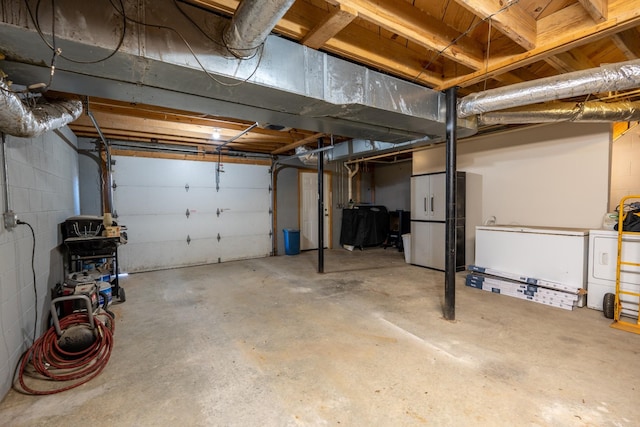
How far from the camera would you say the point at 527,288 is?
11.4 ft

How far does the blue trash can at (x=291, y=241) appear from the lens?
21.4 feet

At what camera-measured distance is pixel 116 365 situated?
2.15m

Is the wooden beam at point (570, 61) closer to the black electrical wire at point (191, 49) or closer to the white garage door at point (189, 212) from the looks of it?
the black electrical wire at point (191, 49)

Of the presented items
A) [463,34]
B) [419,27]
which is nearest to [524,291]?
[463,34]

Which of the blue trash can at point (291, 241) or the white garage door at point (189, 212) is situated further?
the blue trash can at point (291, 241)

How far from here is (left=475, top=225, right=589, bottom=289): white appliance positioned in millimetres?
3281

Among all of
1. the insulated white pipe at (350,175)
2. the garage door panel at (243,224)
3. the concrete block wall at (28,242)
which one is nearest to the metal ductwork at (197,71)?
the concrete block wall at (28,242)

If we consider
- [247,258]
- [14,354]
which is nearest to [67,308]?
[14,354]

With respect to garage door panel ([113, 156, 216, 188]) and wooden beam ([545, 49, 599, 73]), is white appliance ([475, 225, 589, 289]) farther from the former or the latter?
garage door panel ([113, 156, 216, 188])

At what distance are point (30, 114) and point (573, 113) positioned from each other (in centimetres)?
464

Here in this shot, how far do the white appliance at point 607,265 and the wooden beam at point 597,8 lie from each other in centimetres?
227

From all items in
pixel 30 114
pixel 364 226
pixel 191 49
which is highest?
Result: pixel 191 49

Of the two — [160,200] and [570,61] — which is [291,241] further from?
[570,61]

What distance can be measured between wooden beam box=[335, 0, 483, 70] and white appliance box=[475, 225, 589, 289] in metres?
2.38
